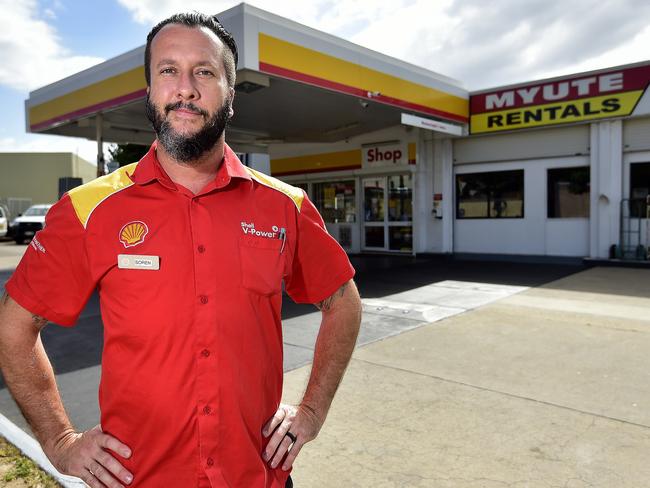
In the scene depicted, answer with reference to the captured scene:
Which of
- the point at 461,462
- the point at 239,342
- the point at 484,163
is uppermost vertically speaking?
the point at 484,163

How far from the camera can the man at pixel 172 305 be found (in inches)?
56.6

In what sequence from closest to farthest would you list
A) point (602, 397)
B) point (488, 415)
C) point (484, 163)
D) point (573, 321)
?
point (488, 415) < point (602, 397) < point (573, 321) < point (484, 163)

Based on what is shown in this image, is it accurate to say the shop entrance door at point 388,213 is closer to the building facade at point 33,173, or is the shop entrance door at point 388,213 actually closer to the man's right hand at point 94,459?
the man's right hand at point 94,459

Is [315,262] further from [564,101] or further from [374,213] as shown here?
[374,213]

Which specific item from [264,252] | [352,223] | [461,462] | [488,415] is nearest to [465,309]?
[488,415]

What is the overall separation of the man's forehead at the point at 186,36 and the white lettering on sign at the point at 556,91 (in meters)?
12.8

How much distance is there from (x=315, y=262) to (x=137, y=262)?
604 mm

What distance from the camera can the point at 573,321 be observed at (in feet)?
21.7

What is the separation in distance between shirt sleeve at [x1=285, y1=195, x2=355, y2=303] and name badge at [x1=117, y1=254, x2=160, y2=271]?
480 mm

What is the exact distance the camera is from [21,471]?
3.08 metres

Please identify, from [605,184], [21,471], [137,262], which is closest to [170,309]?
[137,262]

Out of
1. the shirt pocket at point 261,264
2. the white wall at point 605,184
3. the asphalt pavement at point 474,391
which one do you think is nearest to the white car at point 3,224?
the asphalt pavement at point 474,391

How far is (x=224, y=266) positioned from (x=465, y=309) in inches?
254

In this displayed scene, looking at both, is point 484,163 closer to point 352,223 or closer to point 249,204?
point 352,223
